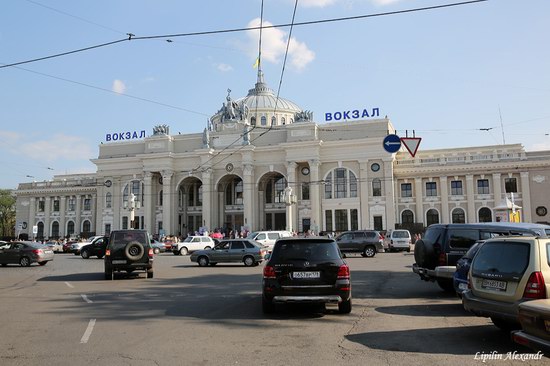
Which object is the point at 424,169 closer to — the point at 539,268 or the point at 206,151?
the point at 206,151

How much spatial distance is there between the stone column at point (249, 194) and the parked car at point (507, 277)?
49.3 metres

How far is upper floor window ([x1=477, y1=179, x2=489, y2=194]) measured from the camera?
50281 millimetres

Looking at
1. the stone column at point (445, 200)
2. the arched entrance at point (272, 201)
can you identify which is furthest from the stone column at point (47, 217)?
the stone column at point (445, 200)

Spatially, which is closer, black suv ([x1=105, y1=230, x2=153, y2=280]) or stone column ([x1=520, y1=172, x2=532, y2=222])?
black suv ([x1=105, y1=230, x2=153, y2=280])

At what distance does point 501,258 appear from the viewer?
7254 mm

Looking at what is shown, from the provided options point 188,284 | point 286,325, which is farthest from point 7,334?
point 188,284

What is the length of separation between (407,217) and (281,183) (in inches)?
665

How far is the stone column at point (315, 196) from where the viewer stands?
54250mm

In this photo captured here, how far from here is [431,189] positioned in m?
52.5

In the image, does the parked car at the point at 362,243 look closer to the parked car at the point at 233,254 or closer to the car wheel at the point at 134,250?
the parked car at the point at 233,254

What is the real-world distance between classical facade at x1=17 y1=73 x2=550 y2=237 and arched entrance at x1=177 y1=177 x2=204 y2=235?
6.0 inches

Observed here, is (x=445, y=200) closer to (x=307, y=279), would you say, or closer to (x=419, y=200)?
(x=419, y=200)

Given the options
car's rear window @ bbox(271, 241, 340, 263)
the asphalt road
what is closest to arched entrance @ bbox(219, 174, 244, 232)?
the asphalt road

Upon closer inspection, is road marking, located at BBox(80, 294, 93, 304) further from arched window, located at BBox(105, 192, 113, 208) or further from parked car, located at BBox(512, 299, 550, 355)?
arched window, located at BBox(105, 192, 113, 208)
